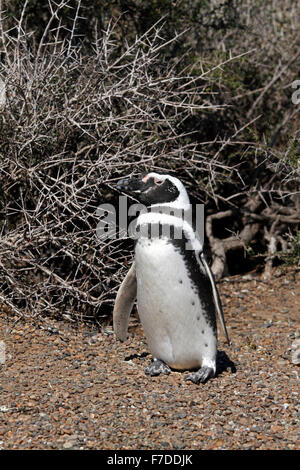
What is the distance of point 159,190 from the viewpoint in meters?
4.11

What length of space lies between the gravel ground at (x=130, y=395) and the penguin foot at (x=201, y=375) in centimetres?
6

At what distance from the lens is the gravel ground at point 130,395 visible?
3.47m

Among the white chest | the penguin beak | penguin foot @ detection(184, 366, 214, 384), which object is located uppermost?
the penguin beak

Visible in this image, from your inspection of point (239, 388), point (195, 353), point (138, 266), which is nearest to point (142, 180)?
point (138, 266)

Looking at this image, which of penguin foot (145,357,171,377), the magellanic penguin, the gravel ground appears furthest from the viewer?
penguin foot (145,357,171,377)

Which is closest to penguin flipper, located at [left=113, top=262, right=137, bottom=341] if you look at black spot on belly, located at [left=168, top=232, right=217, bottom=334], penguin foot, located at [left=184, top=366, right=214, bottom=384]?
black spot on belly, located at [left=168, top=232, right=217, bottom=334]

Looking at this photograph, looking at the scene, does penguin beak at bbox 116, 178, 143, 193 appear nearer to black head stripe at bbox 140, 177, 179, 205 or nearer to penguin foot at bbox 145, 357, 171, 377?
black head stripe at bbox 140, 177, 179, 205

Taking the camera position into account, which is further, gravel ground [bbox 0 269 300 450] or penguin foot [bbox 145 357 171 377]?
penguin foot [bbox 145 357 171 377]

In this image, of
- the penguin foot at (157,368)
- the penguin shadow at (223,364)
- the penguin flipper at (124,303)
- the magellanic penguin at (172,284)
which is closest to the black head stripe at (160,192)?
the magellanic penguin at (172,284)

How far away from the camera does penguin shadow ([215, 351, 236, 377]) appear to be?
175 inches

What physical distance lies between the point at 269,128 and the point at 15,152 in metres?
3.20

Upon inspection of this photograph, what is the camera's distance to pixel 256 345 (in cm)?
507

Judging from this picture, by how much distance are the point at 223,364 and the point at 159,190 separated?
132cm

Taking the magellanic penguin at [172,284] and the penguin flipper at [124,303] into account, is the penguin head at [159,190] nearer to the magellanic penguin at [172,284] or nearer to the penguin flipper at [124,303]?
the magellanic penguin at [172,284]
